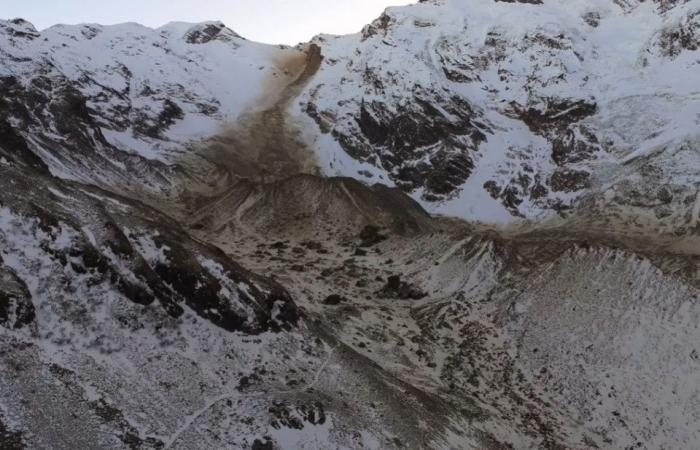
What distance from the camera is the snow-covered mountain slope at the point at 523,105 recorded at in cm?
7475

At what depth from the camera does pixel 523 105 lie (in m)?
93.7

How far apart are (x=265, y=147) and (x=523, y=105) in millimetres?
33950

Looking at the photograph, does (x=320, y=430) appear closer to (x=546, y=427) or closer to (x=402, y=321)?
(x=546, y=427)

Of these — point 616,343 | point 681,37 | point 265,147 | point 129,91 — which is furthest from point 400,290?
point 681,37

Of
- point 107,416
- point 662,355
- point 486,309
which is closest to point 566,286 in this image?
point 486,309

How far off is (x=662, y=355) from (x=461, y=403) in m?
11.5

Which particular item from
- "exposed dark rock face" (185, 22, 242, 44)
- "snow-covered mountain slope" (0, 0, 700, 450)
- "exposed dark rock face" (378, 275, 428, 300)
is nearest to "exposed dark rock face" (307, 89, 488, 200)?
"snow-covered mountain slope" (0, 0, 700, 450)

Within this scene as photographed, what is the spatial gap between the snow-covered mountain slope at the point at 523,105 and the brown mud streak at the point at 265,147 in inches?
143

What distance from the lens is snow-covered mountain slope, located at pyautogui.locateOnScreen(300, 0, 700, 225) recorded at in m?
74.8

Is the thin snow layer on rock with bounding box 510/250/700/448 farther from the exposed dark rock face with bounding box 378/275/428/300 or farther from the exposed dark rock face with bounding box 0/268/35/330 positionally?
the exposed dark rock face with bounding box 0/268/35/330

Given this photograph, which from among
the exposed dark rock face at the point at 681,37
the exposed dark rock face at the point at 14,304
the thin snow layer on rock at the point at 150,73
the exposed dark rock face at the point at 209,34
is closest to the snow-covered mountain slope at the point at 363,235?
the exposed dark rock face at the point at 14,304

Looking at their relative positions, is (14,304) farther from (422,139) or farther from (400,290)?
(422,139)

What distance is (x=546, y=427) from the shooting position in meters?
32.4

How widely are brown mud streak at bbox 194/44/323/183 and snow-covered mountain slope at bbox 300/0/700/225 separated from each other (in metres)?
3.64
